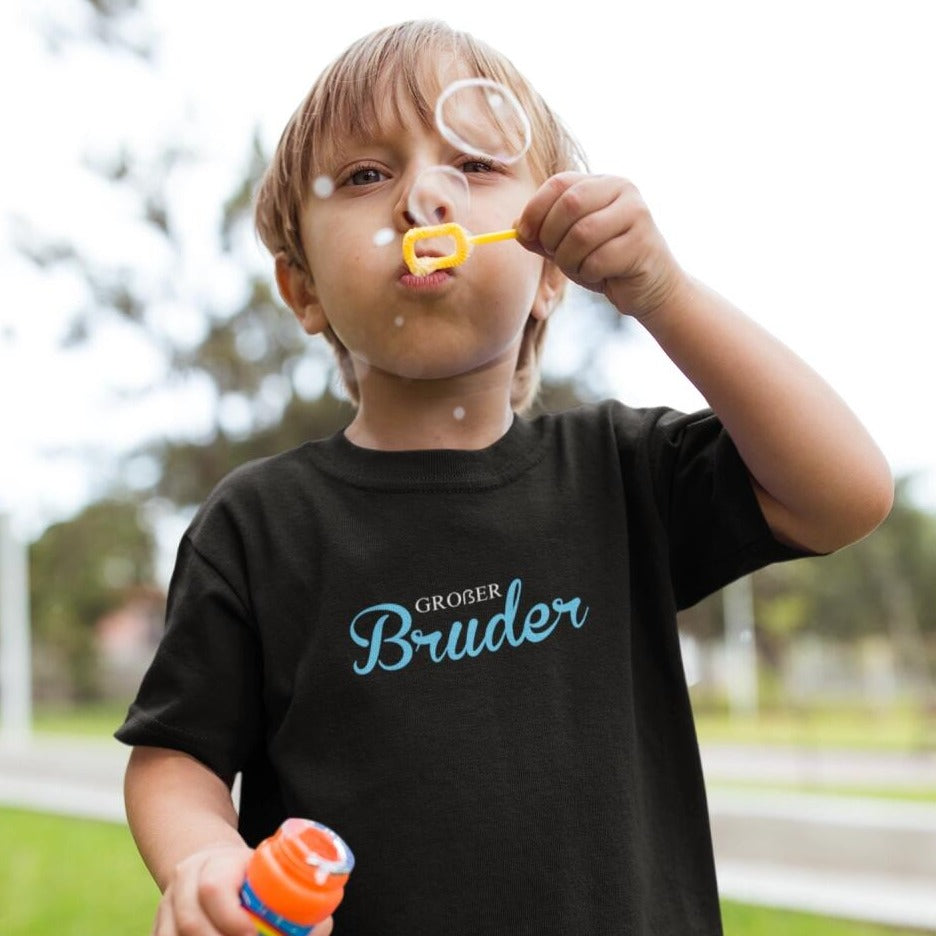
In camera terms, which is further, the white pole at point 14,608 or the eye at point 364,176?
the white pole at point 14,608

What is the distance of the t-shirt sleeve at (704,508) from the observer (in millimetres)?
876

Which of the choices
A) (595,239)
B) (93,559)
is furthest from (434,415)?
(93,559)

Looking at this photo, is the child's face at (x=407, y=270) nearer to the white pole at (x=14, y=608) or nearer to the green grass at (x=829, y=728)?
the green grass at (x=829, y=728)

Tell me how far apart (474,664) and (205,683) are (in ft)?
0.66

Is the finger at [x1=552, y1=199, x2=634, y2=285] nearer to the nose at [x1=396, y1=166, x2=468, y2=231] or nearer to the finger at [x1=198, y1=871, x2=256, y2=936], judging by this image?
the nose at [x1=396, y1=166, x2=468, y2=231]

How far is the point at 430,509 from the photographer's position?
90cm

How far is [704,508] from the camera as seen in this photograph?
909 millimetres

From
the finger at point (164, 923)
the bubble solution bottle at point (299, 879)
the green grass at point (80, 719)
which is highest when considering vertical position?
the bubble solution bottle at point (299, 879)

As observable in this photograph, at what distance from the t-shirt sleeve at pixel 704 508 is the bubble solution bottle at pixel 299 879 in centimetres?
40

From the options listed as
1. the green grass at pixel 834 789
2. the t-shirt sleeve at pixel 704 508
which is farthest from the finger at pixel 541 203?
the green grass at pixel 834 789

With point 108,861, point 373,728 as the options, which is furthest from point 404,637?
point 108,861

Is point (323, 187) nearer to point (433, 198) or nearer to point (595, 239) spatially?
point (433, 198)

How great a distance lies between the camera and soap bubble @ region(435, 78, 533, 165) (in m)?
0.87

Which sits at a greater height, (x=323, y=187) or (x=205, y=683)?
(x=323, y=187)
